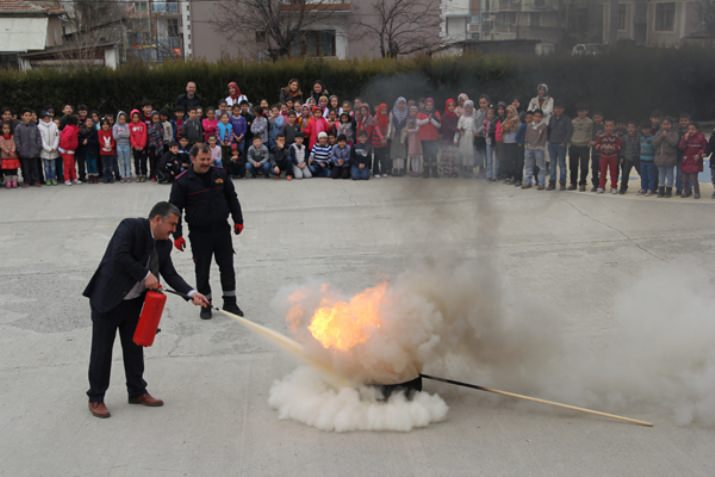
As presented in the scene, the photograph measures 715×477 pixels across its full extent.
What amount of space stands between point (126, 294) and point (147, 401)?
881 millimetres

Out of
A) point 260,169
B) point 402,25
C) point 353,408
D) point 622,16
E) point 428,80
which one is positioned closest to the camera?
point 622,16

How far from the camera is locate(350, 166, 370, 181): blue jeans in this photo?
586 inches

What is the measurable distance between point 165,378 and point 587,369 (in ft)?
11.5

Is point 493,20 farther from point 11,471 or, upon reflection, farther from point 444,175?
point 444,175

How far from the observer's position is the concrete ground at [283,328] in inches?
207

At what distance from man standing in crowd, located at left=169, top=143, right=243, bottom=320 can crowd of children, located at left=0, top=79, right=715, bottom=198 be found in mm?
4155

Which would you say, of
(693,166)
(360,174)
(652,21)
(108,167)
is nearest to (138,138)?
(108,167)

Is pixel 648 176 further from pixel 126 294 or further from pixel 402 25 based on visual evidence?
pixel 402 25

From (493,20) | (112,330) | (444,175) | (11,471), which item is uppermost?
(493,20)

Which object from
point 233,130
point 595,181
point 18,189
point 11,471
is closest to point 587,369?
point 11,471

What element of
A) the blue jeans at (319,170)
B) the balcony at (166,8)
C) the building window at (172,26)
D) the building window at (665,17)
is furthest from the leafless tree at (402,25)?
the building window at (172,26)

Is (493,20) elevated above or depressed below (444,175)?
above

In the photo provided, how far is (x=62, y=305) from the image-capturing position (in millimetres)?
8539

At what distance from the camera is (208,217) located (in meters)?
8.00
